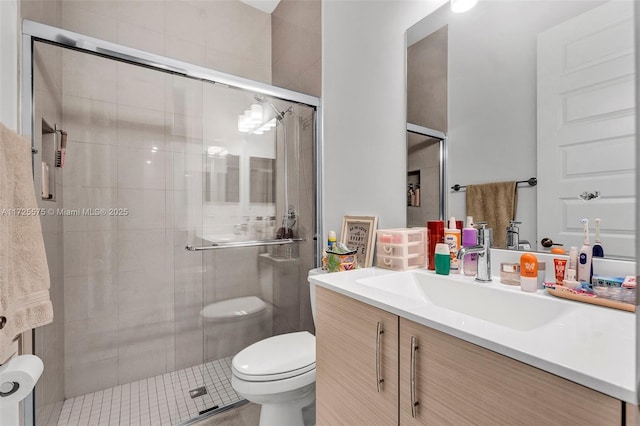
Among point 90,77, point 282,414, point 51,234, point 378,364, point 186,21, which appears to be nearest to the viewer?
point 378,364

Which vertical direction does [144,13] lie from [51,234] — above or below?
above

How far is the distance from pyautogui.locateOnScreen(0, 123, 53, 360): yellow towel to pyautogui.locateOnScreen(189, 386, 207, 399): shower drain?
1047 mm

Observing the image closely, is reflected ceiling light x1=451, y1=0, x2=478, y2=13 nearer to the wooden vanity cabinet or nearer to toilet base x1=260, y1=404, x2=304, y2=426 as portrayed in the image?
the wooden vanity cabinet

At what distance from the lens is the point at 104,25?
5.97 feet


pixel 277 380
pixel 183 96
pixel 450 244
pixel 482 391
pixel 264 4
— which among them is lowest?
pixel 277 380

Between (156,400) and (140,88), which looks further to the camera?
(140,88)

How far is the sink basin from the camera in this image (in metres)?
0.76

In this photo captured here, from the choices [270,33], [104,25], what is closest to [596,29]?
[270,33]

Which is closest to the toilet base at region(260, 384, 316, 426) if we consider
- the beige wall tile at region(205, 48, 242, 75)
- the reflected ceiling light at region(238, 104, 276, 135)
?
the reflected ceiling light at region(238, 104, 276, 135)

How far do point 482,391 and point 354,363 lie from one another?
379 millimetres

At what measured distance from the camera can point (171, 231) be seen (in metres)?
1.88

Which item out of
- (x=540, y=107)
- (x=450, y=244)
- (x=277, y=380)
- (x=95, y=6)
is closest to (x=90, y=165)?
(x=95, y=6)

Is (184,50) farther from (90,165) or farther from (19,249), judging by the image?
(19,249)

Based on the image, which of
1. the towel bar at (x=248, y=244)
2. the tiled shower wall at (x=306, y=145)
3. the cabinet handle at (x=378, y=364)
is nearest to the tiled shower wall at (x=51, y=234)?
the towel bar at (x=248, y=244)
